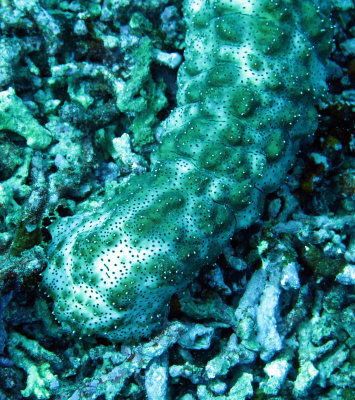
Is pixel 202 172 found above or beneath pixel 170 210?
above

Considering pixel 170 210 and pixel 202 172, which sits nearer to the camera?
pixel 170 210

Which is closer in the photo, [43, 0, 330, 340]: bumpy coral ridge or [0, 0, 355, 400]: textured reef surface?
[43, 0, 330, 340]: bumpy coral ridge

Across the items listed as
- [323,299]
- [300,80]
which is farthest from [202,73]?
[323,299]

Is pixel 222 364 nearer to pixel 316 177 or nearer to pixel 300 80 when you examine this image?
pixel 316 177
